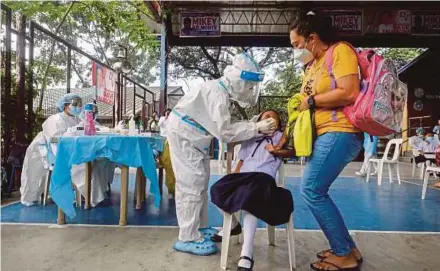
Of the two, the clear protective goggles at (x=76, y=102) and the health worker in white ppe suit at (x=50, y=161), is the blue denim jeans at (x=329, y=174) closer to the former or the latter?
the health worker in white ppe suit at (x=50, y=161)

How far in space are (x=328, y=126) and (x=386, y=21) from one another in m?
8.53

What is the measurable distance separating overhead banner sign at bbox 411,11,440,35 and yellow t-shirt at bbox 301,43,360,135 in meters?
8.39

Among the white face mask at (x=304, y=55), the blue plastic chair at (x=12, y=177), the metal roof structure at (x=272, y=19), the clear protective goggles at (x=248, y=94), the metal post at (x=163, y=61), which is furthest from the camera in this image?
the metal roof structure at (x=272, y=19)

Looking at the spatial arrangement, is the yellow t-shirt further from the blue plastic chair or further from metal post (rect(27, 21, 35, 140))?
metal post (rect(27, 21, 35, 140))

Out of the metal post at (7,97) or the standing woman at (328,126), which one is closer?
the standing woman at (328,126)

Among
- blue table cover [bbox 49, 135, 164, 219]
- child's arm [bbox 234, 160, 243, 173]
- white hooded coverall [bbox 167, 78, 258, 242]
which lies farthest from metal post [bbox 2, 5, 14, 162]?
child's arm [bbox 234, 160, 243, 173]

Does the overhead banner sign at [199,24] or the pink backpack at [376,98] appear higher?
the overhead banner sign at [199,24]

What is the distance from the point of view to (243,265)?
193 cm

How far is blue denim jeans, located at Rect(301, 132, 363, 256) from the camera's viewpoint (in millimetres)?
1947

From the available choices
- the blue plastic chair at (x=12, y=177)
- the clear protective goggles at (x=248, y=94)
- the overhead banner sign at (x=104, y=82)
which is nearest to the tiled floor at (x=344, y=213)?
the blue plastic chair at (x=12, y=177)

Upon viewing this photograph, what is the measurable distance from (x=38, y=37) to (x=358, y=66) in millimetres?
4981

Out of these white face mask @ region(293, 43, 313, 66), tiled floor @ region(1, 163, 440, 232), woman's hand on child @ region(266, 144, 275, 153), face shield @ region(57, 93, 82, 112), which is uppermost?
white face mask @ region(293, 43, 313, 66)

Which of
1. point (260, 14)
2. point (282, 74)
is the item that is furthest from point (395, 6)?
point (282, 74)

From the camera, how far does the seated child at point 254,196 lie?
1966 millimetres
